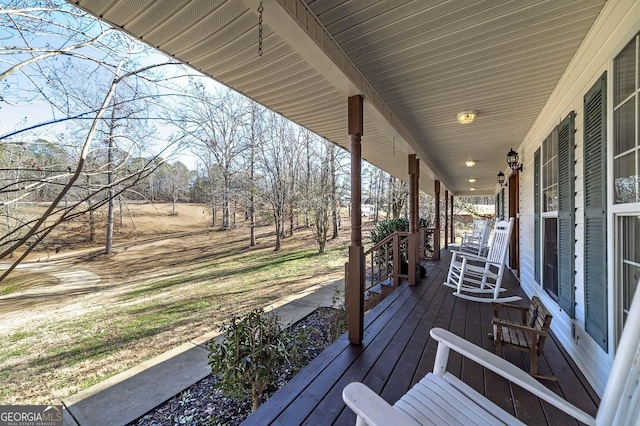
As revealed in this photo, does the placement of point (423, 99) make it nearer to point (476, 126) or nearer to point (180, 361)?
point (476, 126)

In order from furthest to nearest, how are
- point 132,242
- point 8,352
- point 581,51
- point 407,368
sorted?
point 132,242 → point 8,352 → point 407,368 → point 581,51

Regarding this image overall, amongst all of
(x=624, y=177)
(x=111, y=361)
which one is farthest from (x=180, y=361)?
(x=624, y=177)

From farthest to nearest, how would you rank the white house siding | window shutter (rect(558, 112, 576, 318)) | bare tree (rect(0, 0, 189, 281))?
window shutter (rect(558, 112, 576, 318)) → bare tree (rect(0, 0, 189, 281)) → the white house siding

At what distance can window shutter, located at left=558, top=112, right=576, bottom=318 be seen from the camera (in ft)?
7.20

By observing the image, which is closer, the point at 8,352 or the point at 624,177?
the point at 624,177

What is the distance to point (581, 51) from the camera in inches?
77.9

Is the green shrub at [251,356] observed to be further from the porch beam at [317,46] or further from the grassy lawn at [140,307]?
the porch beam at [317,46]

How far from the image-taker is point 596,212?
1768 millimetres

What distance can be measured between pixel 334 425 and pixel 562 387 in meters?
1.67

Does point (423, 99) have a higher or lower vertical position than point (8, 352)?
higher

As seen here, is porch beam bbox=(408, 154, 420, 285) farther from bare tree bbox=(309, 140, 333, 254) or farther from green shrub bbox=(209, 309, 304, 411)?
bare tree bbox=(309, 140, 333, 254)

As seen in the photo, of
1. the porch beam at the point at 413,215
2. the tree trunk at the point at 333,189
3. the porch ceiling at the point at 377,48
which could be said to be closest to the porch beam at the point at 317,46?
the porch ceiling at the point at 377,48

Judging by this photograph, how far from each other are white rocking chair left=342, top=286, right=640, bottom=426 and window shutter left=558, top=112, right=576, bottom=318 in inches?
64.4

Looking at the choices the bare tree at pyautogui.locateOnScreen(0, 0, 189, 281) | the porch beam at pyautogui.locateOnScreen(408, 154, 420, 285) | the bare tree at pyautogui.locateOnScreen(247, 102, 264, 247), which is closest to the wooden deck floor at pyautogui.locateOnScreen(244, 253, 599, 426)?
the porch beam at pyautogui.locateOnScreen(408, 154, 420, 285)
